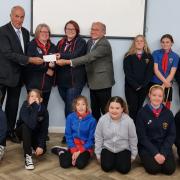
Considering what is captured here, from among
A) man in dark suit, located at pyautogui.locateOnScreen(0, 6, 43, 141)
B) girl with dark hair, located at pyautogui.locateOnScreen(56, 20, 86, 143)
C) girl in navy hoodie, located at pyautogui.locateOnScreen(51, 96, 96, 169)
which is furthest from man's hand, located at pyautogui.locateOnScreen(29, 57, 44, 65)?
girl in navy hoodie, located at pyautogui.locateOnScreen(51, 96, 96, 169)

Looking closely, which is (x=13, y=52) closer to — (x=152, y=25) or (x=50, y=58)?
(x=50, y=58)

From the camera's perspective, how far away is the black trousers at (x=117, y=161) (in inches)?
115

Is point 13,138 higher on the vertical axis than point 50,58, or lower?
lower

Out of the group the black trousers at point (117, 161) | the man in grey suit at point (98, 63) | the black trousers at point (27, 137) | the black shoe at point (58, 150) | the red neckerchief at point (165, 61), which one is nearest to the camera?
the black trousers at point (117, 161)

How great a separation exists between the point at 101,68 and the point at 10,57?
1.02 metres

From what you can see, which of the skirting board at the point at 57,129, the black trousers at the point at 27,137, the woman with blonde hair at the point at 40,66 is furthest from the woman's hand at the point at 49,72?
the skirting board at the point at 57,129

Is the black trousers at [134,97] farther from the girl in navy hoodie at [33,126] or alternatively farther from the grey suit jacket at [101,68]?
the girl in navy hoodie at [33,126]

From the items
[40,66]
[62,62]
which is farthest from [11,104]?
[62,62]

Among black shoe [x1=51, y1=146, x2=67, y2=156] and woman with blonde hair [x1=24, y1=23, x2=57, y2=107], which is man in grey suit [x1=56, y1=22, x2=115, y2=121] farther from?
black shoe [x1=51, y1=146, x2=67, y2=156]

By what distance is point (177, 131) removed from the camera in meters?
3.25

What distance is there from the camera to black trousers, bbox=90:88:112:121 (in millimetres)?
3757

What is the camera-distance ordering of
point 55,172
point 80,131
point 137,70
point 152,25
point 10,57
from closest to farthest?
point 55,172, point 80,131, point 10,57, point 137,70, point 152,25

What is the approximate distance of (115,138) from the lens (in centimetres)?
303

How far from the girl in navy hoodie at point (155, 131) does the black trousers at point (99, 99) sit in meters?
0.71
